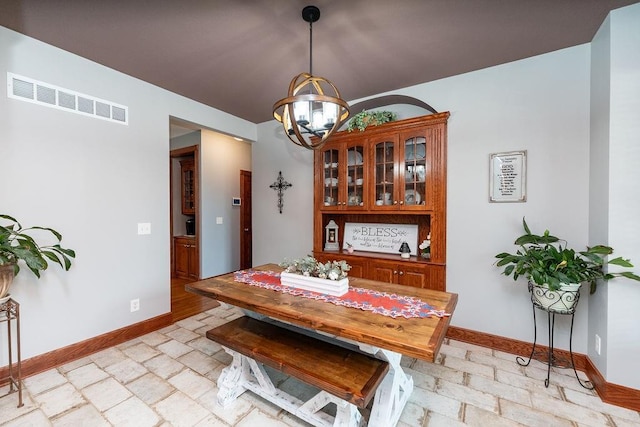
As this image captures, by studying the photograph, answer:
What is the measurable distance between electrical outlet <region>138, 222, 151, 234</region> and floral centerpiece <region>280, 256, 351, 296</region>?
1815 millimetres

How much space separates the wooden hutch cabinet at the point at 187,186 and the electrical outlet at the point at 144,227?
2.35 m

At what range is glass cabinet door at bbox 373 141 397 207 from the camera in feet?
9.78

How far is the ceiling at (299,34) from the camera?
1.82m

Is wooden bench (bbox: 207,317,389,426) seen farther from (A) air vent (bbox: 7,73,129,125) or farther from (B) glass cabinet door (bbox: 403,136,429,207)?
(A) air vent (bbox: 7,73,129,125)

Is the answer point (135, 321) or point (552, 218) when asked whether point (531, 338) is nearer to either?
point (552, 218)

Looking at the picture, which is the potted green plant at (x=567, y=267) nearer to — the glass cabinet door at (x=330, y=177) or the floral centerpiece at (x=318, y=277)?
the floral centerpiece at (x=318, y=277)

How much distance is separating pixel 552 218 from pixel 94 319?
166 inches

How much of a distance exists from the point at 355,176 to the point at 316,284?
5.36 feet

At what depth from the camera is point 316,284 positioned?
194 centimetres

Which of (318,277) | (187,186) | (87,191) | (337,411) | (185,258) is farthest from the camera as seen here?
(187,186)

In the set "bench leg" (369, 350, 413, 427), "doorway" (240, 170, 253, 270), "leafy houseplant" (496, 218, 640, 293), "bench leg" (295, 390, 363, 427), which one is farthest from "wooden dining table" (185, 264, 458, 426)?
"doorway" (240, 170, 253, 270)

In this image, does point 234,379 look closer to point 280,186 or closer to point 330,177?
point 330,177

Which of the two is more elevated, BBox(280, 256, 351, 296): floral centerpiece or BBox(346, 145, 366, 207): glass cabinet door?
BBox(346, 145, 366, 207): glass cabinet door

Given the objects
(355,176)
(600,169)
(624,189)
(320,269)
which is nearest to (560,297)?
(624,189)
